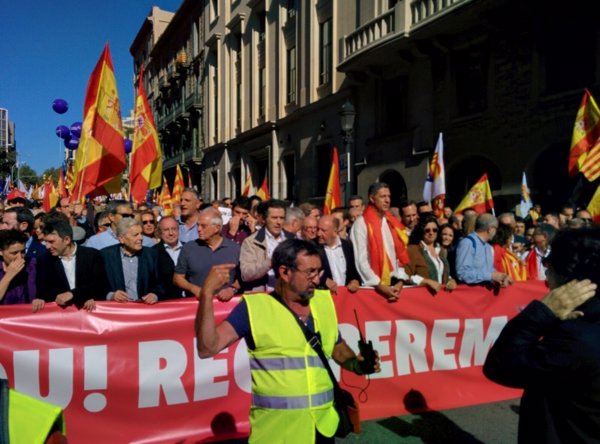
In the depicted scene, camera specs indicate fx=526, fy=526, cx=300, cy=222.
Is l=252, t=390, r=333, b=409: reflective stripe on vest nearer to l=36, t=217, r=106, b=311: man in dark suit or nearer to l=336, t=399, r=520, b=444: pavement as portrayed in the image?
l=336, t=399, r=520, b=444: pavement

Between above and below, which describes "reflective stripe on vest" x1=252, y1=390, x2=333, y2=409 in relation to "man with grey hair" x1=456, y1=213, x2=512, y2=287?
below

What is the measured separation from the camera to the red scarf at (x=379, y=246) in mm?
5180

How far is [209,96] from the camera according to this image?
33.7m

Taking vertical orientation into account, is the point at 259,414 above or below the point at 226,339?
below

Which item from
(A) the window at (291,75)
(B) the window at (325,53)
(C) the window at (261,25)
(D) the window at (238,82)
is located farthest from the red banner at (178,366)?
(D) the window at (238,82)

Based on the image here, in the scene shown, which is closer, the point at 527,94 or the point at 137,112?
the point at 137,112

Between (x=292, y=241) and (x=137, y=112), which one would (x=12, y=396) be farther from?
(x=137, y=112)

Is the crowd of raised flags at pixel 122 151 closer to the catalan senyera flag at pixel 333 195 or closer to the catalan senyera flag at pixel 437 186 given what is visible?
the catalan senyera flag at pixel 333 195

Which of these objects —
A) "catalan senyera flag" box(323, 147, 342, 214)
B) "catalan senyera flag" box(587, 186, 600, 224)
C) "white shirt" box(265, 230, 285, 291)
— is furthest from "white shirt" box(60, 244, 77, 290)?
"catalan senyera flag" box(587, 186, 600, 224)

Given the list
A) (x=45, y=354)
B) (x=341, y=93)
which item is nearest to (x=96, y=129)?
(x=45, y=354)

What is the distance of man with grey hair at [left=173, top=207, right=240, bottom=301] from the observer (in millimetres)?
4676

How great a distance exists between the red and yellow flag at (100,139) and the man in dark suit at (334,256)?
128 inches

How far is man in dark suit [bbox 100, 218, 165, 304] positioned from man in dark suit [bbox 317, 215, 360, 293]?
61.1 inches

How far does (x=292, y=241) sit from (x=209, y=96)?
32620 millimetres
